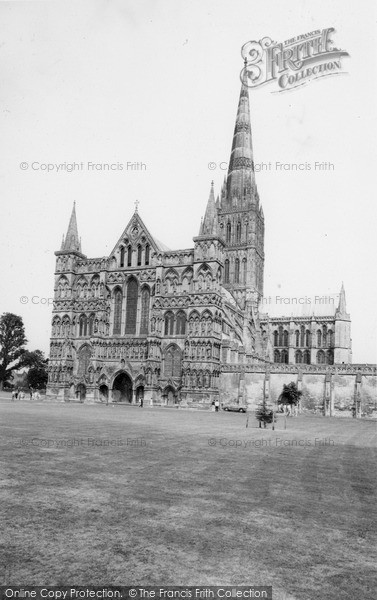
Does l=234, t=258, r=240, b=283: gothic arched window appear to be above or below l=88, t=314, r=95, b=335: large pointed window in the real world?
above

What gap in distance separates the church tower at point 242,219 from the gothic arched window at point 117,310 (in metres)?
29.0

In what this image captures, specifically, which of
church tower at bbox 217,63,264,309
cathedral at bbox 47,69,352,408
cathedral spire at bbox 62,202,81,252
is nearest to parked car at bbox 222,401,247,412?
cathedral at bbox 47,69,352,408

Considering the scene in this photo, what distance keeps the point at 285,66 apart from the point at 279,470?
55.2 feet

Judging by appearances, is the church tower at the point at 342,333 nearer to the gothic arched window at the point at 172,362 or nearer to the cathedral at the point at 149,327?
the cathedral at the point at 149,327

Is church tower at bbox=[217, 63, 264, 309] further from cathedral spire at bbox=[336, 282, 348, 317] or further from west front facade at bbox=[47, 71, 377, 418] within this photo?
west front facade at bbox=[47, 71, 377, 418]

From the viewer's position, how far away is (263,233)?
9800 cm

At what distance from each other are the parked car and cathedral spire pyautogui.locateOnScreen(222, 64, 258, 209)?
4374 centimetres

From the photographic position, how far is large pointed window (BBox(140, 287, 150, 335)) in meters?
62.7

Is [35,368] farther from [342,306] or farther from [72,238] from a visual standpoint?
[342,306]

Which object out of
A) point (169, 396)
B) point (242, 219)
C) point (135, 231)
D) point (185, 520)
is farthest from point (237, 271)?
point (185, 520)

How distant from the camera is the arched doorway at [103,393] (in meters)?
62.8

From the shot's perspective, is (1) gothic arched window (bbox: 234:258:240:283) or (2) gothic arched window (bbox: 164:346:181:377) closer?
(2) gothic arched window (bbox: 164:346:181:377)

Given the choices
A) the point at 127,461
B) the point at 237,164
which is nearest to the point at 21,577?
the point at 127,461

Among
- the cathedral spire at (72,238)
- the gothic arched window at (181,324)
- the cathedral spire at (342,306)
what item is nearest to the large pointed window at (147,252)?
the gothic arched window at (181,324)
